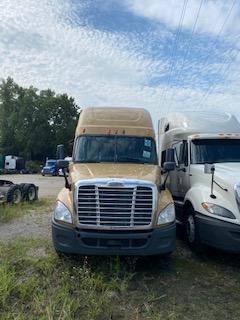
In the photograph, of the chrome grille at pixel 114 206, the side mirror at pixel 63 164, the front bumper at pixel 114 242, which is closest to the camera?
the front bumper at pixel 114 242

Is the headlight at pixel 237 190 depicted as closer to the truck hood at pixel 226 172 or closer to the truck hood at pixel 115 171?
the truck hood at pixel 226 172

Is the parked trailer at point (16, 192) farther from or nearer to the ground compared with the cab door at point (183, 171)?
nearer to the ground

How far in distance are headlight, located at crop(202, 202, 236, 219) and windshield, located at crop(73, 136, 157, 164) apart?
1.68 m

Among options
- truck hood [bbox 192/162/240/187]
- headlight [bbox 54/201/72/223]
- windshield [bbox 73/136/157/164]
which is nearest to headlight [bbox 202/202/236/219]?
truck hood [bbox 192/162/240/187]

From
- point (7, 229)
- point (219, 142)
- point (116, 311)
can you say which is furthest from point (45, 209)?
point (116, 311)

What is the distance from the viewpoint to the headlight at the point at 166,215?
6898mm

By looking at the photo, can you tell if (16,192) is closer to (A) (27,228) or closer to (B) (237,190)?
(A) (27,228)

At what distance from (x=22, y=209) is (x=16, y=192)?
1.32 m

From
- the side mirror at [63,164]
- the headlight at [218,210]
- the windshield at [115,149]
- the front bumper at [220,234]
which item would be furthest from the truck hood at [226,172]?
the side mirror at [63,164]

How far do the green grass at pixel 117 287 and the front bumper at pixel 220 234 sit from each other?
50 cm

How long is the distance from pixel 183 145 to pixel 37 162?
206ft

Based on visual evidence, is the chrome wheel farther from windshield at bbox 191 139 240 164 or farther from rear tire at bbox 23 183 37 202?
windshield at bbox 191 139 240 164

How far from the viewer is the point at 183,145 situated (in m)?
9.77

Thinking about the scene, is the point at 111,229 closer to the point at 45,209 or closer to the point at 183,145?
the point at 183,145
